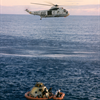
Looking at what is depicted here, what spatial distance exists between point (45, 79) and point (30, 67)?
16.8m

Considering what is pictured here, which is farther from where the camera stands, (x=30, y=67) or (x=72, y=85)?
(x=30, y=67)

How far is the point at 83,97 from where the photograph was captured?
2297 inches

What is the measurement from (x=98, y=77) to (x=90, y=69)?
1048 cm

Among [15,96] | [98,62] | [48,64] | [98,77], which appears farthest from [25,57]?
[15,96]

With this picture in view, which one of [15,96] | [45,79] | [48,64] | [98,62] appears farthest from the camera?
[98,62]

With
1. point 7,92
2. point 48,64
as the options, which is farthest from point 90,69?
point 7,92

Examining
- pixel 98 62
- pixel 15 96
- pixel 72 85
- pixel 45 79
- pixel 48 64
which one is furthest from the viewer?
pixel 98 62

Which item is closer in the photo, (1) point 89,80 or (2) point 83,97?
(2) point 83,97

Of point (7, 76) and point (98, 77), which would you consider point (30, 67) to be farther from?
point (98, 77)

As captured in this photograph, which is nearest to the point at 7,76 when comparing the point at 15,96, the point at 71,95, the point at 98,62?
the point at 15,96

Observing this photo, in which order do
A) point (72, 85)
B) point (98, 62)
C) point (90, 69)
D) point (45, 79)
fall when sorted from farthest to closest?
point (98, 62) → point (90, 69) → point (45, 79) → point (72, 85)

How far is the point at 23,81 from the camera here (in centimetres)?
6962

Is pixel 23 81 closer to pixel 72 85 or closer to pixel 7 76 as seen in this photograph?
pixel 7 76

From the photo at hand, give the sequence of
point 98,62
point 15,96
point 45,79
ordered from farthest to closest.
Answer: point 98,62 → point 45,79 → point 15,96
